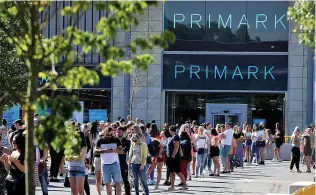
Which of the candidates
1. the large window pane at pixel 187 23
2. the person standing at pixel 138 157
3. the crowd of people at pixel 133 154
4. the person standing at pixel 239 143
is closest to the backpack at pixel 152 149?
the crowd of people at pixel 133 154

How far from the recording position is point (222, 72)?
43.3m

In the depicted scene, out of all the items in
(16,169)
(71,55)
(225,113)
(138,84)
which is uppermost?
(138,84)

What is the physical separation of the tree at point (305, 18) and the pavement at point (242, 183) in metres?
6.76

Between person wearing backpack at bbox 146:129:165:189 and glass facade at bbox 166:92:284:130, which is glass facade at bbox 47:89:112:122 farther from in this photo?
person wearing backpack at bbox 146:129:165:189

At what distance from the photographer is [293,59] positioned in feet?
A: 139

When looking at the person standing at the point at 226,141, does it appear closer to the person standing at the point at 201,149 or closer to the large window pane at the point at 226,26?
the person standing at the point at 201,149

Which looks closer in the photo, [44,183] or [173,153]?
[44,183]

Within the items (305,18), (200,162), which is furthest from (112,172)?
(200,162)

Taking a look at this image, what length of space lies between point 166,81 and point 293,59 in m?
6.93

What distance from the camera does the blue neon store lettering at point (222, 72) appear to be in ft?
141

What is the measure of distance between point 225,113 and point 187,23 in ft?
17.4

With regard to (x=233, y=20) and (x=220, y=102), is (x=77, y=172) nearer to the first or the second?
(x=220, y=102)

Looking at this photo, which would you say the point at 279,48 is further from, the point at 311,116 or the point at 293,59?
the point at 311,116

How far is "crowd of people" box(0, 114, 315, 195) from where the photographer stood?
13.5 m
